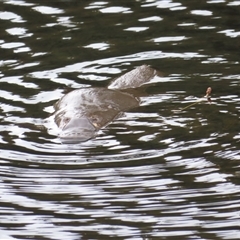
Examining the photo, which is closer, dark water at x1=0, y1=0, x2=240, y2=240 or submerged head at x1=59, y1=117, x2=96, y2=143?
dark water at x1=0, y1=0, x2=240, y2=240

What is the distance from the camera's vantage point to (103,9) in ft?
45.3

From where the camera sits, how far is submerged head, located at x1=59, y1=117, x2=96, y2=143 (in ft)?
29.6

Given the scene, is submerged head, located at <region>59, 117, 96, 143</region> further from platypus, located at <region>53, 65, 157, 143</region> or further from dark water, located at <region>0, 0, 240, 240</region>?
dark water, located at <region>0, 0, 240, 240</region>

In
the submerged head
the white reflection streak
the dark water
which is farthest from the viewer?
the white reflection streak

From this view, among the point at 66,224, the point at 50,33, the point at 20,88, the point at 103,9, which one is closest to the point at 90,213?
the point at 66,224

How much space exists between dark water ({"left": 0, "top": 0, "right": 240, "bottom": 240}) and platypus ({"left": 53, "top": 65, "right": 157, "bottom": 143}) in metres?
0.15

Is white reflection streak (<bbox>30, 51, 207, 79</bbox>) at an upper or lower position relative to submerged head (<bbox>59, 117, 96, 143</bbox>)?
lower

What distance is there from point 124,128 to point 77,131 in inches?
20.2

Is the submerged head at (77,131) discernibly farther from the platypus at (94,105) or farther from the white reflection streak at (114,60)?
the white reflection streak at (114,60)

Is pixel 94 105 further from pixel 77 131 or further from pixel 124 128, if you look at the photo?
pixel 77 131

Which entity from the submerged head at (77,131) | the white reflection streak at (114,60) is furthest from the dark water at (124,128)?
the submerged head at (77,131)

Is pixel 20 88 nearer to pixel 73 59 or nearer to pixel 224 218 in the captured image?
pixel 73 59

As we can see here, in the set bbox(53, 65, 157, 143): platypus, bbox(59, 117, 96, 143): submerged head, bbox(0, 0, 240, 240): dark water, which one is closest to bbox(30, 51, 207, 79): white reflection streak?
bbox(0, 0, 240, 240): dark water

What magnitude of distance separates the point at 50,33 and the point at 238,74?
130 inches
